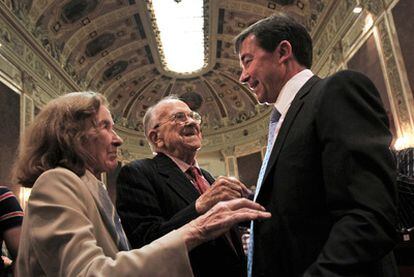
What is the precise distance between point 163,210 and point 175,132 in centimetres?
67

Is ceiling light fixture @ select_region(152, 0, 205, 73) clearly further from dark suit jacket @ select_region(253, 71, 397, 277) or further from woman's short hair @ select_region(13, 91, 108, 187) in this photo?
dark suit jacket @ select_region(253, 71, 397, 277)

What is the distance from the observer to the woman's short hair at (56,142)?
6.29ft

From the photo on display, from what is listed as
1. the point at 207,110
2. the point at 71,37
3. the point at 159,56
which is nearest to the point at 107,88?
the point at 159,56

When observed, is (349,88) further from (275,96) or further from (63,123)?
(63,123)

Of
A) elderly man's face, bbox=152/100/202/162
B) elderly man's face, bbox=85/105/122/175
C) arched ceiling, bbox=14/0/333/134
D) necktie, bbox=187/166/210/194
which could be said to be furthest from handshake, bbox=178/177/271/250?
arched ceiling, bbox=14/0/333/134

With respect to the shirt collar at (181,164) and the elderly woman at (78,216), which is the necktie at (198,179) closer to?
the shirt collar at (181,164)

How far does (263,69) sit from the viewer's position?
2.24 metres

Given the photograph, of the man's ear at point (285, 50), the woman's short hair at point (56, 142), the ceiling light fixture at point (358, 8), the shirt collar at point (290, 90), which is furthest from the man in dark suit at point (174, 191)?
the ceiling light fixture at point (358, 8)

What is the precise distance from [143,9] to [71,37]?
2678 millimetres

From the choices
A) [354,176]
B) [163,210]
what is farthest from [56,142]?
[354,176]

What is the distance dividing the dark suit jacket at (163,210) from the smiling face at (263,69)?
0.78 metres

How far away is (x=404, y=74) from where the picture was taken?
7695mm

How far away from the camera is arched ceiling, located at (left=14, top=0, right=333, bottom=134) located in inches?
497

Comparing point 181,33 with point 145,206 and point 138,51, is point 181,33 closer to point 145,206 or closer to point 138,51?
point 138,51
